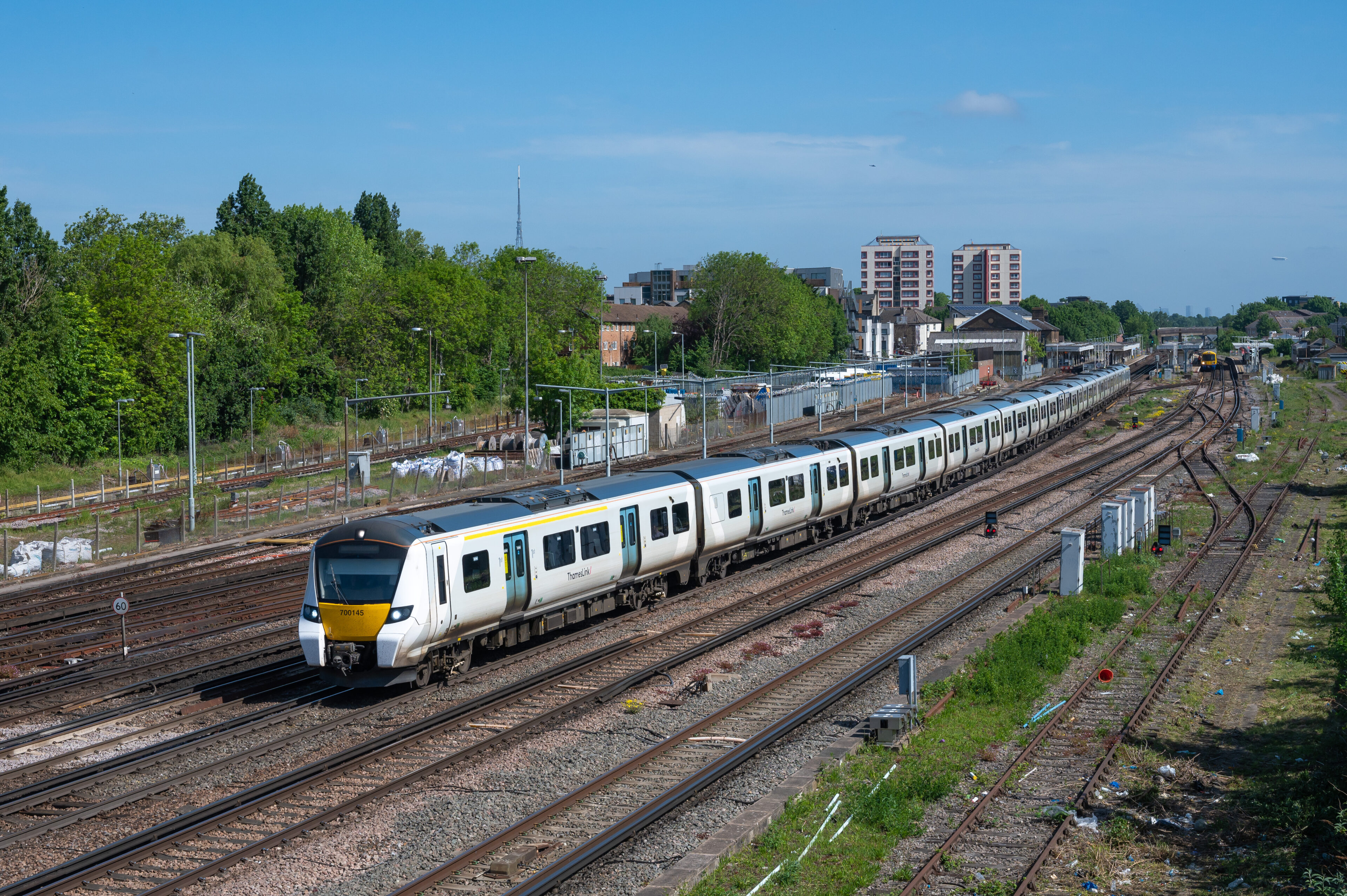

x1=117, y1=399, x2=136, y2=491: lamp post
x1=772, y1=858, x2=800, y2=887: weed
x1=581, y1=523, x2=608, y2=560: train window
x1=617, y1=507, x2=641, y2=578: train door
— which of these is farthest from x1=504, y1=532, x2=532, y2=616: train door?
x1=117, y1=399, x2=136, y2=491: lamp post

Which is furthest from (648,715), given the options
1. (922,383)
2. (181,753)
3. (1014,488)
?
(922,383)

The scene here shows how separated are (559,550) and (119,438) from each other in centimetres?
4241

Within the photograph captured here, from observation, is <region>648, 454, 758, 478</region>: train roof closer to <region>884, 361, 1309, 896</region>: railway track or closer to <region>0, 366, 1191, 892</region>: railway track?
<region>0, 366, 1191, 892</region>: railway track

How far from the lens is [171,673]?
64.7 ft

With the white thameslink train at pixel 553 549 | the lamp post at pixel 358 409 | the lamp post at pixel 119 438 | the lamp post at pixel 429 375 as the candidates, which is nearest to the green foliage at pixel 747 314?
the lamp post at pixel 429 375

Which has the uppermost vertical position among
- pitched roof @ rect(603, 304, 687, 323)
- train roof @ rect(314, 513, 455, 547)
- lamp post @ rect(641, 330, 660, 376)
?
pitched roof @ rect(603, 304, 687, 323)

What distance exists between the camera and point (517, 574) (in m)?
19.3

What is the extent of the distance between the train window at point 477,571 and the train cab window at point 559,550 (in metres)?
1.62

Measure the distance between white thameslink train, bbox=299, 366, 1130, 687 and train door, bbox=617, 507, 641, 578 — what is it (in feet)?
0.10

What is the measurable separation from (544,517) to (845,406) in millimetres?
69911

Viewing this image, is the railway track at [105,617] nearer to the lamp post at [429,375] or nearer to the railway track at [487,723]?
the railway track at [487,723]

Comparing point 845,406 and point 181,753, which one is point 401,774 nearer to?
point 181,753

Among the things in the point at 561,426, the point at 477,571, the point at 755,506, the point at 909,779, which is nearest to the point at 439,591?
the point at 477,571

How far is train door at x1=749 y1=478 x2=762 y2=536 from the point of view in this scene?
91.0ft
